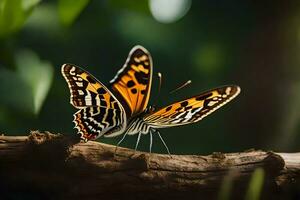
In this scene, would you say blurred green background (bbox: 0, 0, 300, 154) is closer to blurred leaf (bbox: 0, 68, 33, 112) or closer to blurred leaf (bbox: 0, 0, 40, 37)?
blurred leaf (bbox: 0, 68, 33, 112)

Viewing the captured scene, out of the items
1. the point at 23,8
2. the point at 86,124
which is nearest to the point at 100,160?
the point at 86,124

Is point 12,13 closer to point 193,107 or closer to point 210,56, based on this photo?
point 193,107

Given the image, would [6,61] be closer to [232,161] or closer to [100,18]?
[232,161]

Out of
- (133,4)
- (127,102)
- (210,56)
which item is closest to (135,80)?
(127,102)

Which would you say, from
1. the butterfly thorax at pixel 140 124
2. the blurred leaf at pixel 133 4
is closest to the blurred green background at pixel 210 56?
the butterfly thorax at pixel 140 124

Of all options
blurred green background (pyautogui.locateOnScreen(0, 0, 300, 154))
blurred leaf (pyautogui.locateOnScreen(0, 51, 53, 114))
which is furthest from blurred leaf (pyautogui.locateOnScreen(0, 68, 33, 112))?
blurred green background (pyautogui.locateOnScreen(0, 0, 300, 154))

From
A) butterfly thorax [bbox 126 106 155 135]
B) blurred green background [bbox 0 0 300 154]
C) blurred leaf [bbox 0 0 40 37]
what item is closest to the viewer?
blurred leaf [bbox 0 0 40 37]

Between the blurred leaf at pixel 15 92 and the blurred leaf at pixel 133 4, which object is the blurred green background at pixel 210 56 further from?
the blurred leaf at pixel 133 4
